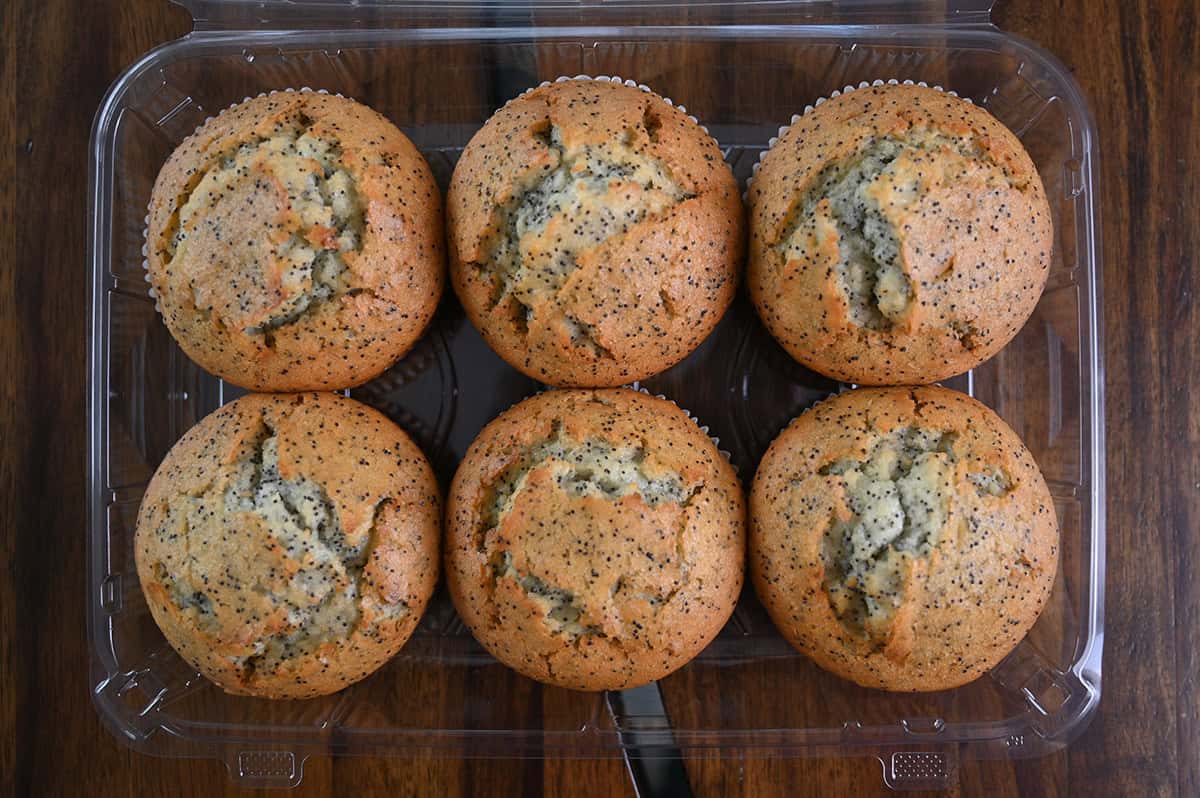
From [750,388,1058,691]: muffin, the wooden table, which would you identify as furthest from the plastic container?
[750,388,1058,691]: muffin

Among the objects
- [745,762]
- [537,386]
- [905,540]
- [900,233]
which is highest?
[900,233]

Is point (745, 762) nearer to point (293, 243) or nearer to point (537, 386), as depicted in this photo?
point (537, 386)

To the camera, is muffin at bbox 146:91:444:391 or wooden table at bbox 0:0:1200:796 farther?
wooden table at bbox 0:0:1200:796

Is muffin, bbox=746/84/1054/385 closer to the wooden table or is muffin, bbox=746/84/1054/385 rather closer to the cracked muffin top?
the cracked muffin top

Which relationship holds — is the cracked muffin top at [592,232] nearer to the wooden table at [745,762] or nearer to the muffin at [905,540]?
the muffin at [905,540]

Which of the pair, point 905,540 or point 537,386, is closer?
point 905,540

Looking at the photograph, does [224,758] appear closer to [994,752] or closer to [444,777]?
[444,777]

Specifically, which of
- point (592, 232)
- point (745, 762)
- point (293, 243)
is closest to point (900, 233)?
point (592, 232)
